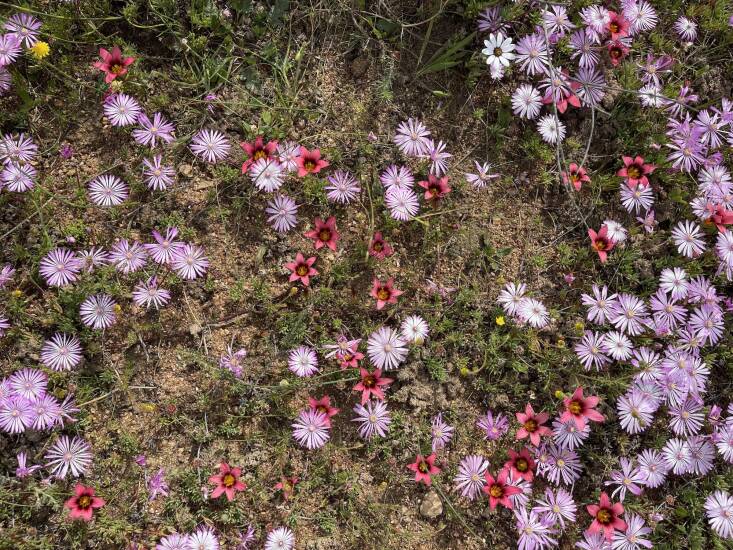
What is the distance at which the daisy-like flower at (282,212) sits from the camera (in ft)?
10.2

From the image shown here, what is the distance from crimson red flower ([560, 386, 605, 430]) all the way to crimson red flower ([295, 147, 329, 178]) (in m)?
1.88

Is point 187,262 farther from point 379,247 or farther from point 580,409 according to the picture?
point 580,409

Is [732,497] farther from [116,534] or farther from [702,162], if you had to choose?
[116,534]

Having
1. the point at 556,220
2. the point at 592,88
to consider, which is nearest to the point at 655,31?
the point at 592,88

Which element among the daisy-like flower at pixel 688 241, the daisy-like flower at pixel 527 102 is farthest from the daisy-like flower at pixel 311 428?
the daisy-like flower at pixel 688 241

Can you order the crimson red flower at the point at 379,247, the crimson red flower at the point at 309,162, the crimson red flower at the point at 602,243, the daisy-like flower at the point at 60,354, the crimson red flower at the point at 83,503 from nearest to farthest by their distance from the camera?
the crimson red flower at the point at 83,503, the daisy-like flower at the point at 60,354, the crimson red flower at the point at 309,162, the crimson red flower at the point at 379,247, the crimson red flower at the point at 602,243

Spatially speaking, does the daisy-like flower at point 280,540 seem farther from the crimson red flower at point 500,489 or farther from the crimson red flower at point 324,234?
the crimson red flower at point 324,234

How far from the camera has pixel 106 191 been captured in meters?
3.08

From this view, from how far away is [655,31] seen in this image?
3.53m

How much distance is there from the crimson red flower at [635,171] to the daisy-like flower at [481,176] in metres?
0.75

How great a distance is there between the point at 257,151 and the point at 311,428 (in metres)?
1.54

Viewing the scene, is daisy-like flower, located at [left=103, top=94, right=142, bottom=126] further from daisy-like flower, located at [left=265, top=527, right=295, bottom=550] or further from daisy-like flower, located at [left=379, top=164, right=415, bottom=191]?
daisy-like flower, located at [left=265, top=527, right=295, bottom=550]

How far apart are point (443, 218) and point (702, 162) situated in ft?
5.31

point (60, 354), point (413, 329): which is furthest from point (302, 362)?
point (60, 354)
